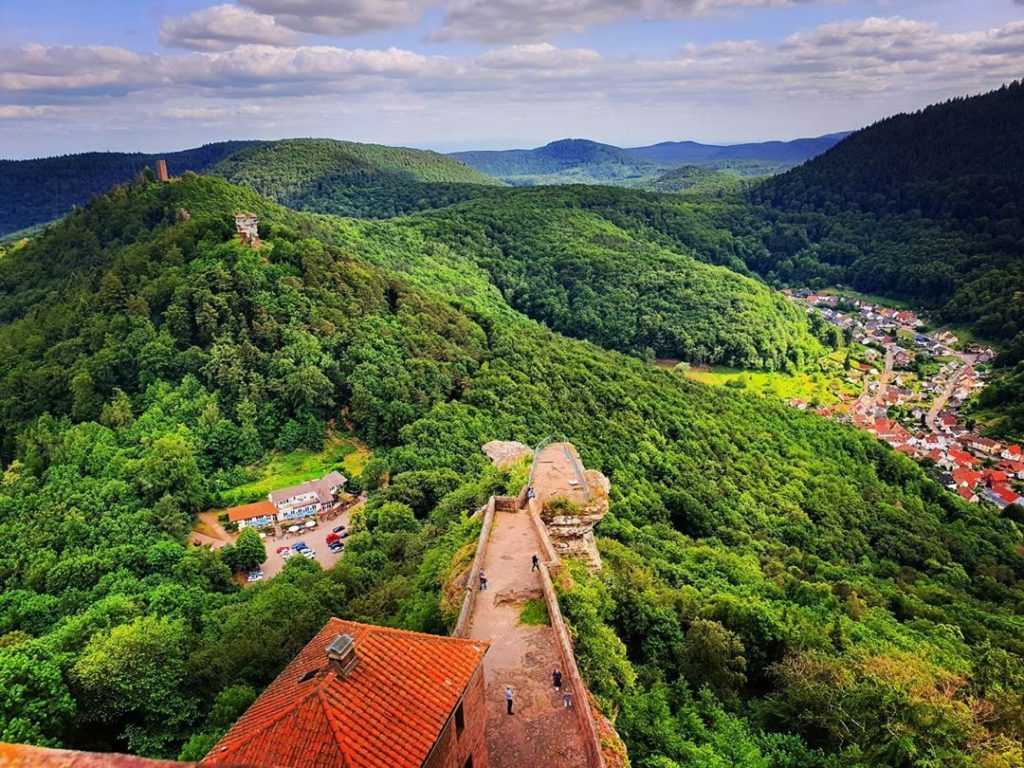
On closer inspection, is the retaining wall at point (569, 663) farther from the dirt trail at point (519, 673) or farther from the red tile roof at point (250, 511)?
the red tile roof at point (250, 511)

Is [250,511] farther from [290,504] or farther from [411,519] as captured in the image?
[411,519]

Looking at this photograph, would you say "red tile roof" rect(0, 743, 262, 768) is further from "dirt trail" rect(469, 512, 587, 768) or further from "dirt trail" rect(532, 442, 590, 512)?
"dirt trail" rect(532, 442, 590, 512)

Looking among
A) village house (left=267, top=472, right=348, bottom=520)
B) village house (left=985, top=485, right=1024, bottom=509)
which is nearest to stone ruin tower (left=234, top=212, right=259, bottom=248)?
village house (left=267, top=472, right=348, bottom=520)

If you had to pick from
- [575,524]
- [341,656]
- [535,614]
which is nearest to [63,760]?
[341,656]

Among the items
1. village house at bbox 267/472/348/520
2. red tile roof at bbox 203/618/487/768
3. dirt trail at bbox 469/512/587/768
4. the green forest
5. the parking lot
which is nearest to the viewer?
red tile roof at bbox 203/618/487/768

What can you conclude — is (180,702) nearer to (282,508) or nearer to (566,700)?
(566,700)


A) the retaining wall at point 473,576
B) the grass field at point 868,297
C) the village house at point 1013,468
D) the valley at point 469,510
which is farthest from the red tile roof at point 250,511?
the grass field at point 868,297
